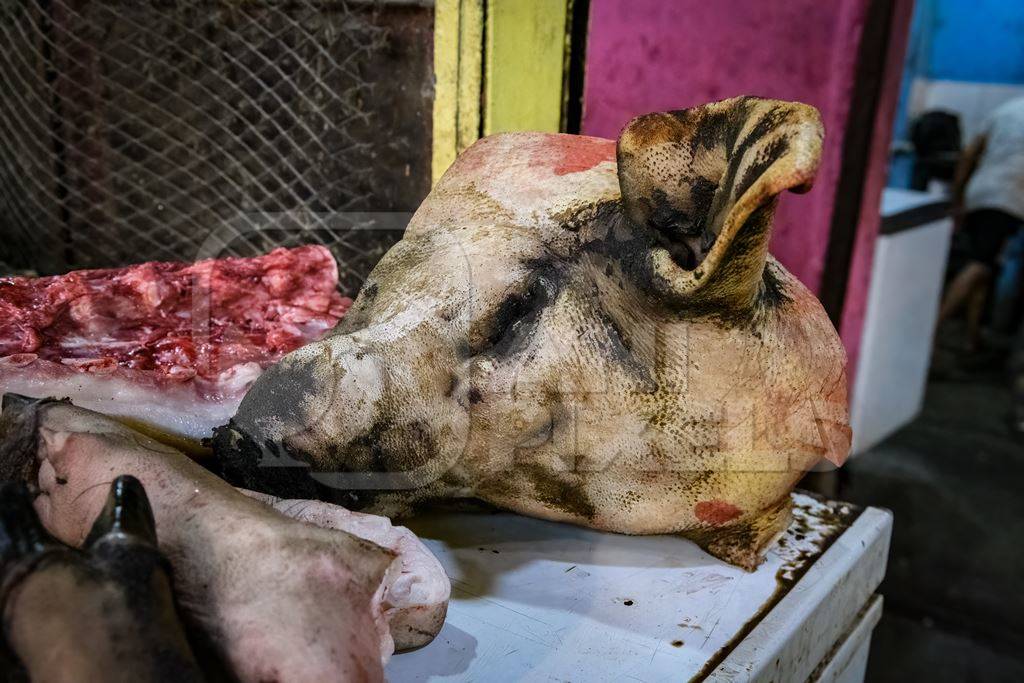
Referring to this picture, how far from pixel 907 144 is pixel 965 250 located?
1402 mm

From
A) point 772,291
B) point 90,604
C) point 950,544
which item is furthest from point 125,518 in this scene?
point 950,544

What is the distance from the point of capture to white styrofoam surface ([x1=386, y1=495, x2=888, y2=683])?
127 cm

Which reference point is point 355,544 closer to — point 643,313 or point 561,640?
point 561,640

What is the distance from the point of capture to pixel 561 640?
1327 mm

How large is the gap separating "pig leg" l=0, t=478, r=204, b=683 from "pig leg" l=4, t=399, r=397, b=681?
83 mm

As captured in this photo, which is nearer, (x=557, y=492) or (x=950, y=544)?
(x=557, y=492)

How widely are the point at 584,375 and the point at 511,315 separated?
5.8 inches

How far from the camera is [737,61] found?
312 centimetres

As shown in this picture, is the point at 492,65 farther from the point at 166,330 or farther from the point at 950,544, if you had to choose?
the point at 950,544

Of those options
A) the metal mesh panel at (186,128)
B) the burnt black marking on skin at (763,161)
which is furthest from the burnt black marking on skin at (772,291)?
the metal mesh panel at (186,128)

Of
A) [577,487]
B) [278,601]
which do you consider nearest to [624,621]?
[577,487]

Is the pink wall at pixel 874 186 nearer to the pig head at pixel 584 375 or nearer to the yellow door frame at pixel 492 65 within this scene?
the yellow door frame at pixel 492 65

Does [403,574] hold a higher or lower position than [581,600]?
higher

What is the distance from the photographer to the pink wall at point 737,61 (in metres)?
3.06
